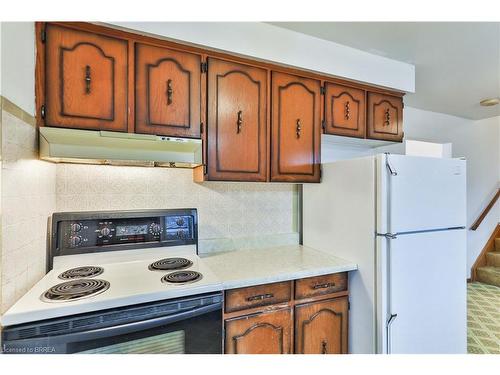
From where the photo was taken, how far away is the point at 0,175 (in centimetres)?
93

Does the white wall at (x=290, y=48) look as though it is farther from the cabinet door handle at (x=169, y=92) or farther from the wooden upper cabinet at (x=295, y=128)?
the cabinet door handle at (x=169, y=92)

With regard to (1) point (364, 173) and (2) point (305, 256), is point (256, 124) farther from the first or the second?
(2) point (305, 256)

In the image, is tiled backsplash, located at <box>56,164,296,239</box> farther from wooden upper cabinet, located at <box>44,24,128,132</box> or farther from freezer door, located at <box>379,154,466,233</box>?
freezer door, located at <box>379,154,466,233</box>

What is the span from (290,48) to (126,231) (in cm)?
163

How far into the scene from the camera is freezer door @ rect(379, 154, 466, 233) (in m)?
1.46

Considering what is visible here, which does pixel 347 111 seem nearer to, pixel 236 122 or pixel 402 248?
pixel 236 122

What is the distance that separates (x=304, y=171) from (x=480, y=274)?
3810mm

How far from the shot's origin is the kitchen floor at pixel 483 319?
2158 mm

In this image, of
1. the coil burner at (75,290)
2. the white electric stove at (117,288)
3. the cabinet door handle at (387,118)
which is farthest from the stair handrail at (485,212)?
the coil burner at (75,290)

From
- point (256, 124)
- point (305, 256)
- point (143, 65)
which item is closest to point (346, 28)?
point (256, 124)

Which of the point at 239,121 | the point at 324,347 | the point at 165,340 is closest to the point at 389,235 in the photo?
the point at 324,347

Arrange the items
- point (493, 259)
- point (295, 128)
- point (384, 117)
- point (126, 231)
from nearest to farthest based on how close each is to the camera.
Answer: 1. point (126, 231)
2. point (295, 128)
3. point (384, 117)
4. point (493, 259)

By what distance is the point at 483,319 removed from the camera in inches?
103

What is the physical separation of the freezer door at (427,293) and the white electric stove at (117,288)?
1.02 metres
